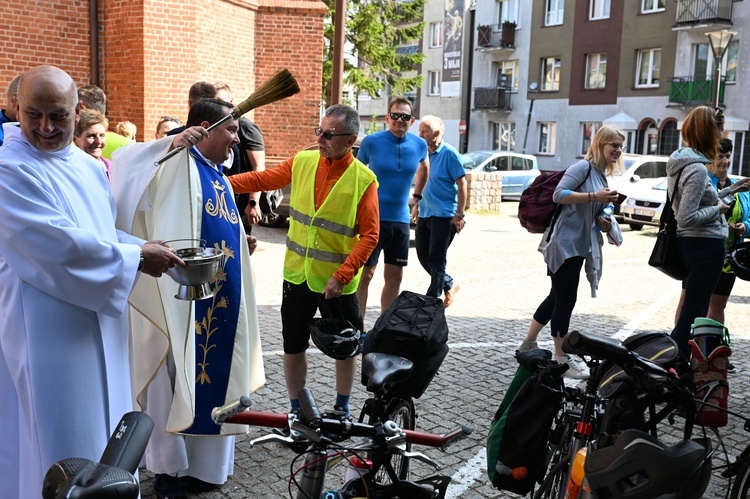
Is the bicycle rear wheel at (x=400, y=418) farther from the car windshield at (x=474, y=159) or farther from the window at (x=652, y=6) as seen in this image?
the window at (x=652, y=6)

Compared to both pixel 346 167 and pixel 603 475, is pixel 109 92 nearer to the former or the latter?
pixel 346 167

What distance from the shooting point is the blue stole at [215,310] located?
13.9 ft

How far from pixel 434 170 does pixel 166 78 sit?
21.4ft

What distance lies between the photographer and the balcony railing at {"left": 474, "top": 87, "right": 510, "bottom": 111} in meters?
43.8

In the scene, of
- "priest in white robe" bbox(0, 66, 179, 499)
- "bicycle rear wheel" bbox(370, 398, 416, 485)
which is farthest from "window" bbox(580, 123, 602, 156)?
"priest in white robe" bbox(0, 66, 179, 499)

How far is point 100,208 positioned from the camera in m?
3.32

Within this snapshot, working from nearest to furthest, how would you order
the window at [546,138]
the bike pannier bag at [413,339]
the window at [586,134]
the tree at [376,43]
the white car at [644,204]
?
the bike pannier bag at [413,339], the white car at [644,204], the tree at [376,43], the window at [586,134], the window at [546,138]

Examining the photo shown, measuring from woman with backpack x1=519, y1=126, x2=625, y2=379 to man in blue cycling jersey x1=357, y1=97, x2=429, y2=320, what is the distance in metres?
1.60

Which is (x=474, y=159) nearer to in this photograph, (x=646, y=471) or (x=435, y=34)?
(x=435, y=34)

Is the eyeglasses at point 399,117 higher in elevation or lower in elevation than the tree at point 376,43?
lower

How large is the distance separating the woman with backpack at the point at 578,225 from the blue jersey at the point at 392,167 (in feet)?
5.28

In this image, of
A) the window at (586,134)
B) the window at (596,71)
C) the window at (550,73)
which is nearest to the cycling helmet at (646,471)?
the window at (596,71)

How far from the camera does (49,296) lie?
3.01 metres

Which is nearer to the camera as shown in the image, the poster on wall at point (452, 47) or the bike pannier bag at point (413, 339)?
the bike pannier bag at point (413, 339)
